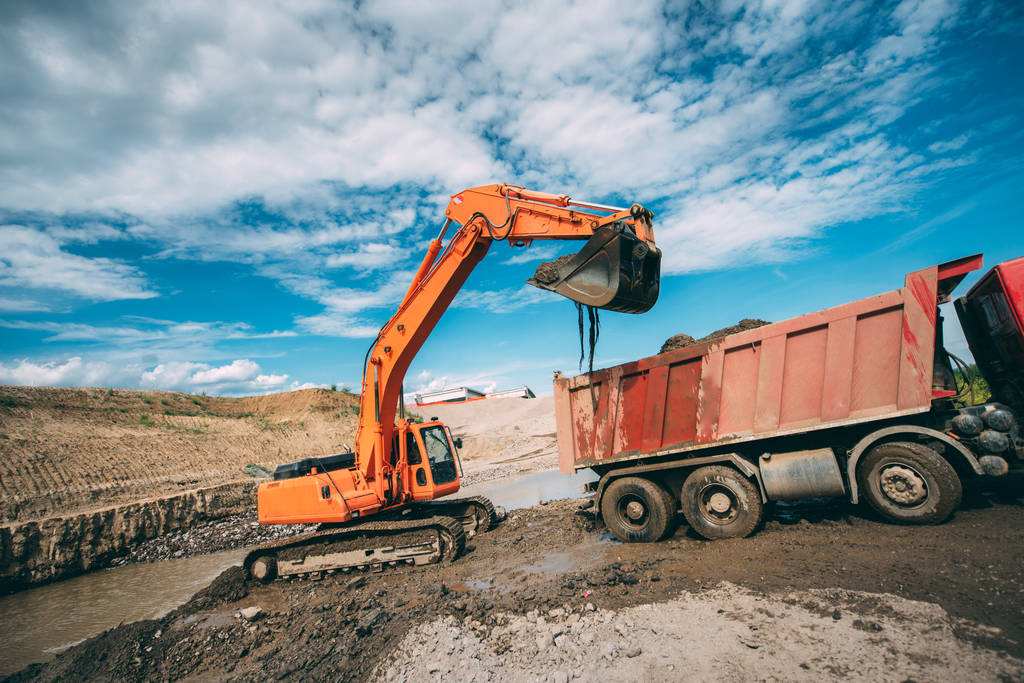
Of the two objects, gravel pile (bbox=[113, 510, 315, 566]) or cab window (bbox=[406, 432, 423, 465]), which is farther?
gravel pile (bbox=[113, 510, 315, 566])

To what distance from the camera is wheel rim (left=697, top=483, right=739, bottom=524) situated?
613 cm

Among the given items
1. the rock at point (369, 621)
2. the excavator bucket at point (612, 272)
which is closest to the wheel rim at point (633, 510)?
the excavator bucket at point (612, 272)

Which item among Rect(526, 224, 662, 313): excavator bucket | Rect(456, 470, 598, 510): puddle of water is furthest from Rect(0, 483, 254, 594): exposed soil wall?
Rect(526, 224, 662, 313): excavator bucket

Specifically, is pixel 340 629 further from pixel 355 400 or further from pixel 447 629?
pixel 355 400

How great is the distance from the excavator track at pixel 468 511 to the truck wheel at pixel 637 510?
9.24 feet

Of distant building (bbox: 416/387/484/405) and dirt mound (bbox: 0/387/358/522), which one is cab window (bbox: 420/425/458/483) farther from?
distant building (bbox: 416/387/484/405)

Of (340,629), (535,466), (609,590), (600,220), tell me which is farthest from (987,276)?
(535,466)

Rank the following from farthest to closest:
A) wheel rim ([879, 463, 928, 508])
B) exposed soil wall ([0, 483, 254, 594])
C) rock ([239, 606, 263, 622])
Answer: exposed soil wall ([0, 483, 254, 594]) → rock ([239, 606, 263, 622]) → wheel rim ([879, 463, 928, 508])

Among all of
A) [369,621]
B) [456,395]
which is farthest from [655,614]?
[456,395]

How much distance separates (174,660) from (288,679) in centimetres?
194

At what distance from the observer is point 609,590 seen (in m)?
5.07

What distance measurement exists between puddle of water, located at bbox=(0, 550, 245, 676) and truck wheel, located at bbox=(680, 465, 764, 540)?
27.3 feet

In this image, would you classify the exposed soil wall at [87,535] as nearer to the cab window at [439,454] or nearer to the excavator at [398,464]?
the excavator at [398,464]

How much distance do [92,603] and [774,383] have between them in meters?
12.1
